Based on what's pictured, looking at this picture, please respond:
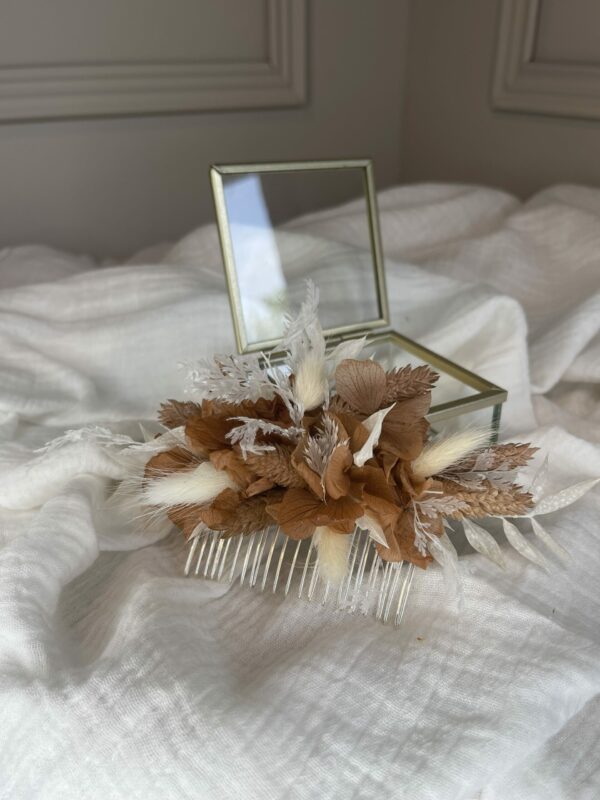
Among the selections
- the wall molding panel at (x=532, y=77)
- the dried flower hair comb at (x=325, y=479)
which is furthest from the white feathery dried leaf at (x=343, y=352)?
the wall molding panel at (x=532, y=77)

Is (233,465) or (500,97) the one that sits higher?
(500,97)

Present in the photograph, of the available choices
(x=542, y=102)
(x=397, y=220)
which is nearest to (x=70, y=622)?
(x=397, y=220)

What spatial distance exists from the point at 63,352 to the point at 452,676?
0.39m

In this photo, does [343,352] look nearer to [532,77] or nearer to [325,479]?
[325,479]

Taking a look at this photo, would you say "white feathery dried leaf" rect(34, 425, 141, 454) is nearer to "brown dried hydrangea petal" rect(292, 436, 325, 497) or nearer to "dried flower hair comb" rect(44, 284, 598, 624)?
"dried flower hair comb" rect(44, 284, 598, 624)

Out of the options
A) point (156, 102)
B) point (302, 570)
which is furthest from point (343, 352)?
point (156, 102)

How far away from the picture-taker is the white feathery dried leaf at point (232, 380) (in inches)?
16.2

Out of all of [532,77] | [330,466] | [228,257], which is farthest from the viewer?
[532,77]

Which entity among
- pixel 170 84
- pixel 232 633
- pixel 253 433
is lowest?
pixel 232 633

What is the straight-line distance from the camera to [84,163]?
2.90 feet

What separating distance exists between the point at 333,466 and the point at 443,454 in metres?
0.07

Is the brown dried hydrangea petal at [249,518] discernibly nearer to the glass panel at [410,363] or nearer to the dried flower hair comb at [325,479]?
the dried flower hair comb at [325,479]

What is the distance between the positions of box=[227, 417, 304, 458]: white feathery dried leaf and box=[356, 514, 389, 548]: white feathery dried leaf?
0.19 ft

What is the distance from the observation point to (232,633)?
0.40 meters
